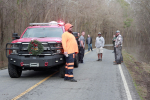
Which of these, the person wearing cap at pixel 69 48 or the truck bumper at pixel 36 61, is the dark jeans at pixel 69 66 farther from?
the truck bumper at pixel 36 61

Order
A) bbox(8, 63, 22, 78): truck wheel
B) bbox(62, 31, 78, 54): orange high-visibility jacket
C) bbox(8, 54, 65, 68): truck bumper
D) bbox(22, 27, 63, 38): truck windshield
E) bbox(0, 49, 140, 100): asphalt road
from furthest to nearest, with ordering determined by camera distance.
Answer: bbox(22, 27, 63, 38): truck windshield → bbox(8, 63, 22, 78): truck wheel → bbox(62, 31, 78, 54): orange high-visibility jacket → bbox(8, 54, 65, 68): truck bumper → bbox(0, 49, 140, 100): asphalt road

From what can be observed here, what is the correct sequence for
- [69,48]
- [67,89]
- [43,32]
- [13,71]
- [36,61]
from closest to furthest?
[67,89], [36,61], [69,48], [13,71], [43,32]

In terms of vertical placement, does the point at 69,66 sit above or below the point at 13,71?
above

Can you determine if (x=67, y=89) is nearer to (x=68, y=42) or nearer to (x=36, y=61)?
(x=36, y=61)

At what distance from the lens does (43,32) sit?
32.9ft

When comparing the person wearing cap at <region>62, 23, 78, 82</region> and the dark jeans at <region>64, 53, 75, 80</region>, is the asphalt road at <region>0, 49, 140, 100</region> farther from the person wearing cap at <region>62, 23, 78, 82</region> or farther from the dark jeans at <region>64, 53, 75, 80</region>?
the person wearing cap at <region>62, 23, 78, 82</region>

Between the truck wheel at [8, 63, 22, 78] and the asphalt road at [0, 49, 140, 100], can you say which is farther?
the truck wheel at [8, 63, 22, 78]

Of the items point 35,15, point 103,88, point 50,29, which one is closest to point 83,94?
point 103,88

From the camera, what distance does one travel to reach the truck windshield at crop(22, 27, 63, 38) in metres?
9.87

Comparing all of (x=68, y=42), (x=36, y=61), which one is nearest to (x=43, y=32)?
(x=68, y=42)

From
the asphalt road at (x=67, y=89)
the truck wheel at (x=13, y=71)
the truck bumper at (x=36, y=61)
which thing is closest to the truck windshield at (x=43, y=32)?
the truck wheel at (x=13, y=71)

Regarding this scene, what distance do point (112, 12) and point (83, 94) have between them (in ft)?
204

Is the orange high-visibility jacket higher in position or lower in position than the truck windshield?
lower

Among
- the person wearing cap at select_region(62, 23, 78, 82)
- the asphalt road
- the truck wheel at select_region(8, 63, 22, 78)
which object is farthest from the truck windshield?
the asphalt road
